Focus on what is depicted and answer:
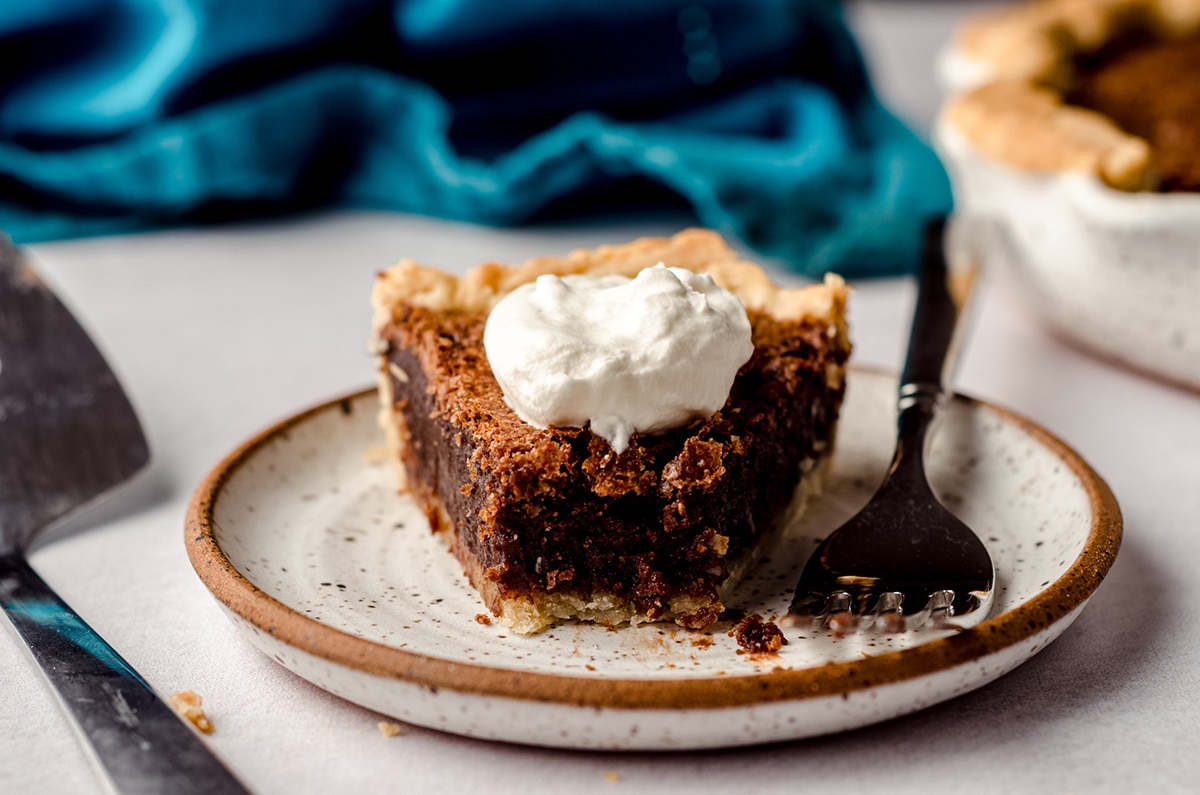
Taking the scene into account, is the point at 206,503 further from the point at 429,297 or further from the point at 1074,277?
the point at 1074,277

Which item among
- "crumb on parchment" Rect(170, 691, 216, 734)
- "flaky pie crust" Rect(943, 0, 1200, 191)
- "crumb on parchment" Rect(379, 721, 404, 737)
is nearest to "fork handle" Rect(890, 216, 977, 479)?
"flaky pie crust" Rect(943, 0, 1200, 191)

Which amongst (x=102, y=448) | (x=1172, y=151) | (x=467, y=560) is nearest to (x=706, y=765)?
(x=467, y=560)

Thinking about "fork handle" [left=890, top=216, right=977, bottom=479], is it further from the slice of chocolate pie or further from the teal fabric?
the teal fabric

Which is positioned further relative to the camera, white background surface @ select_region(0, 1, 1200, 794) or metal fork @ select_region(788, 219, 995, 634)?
metal fork @ select_region(788, 219, 995, 634)

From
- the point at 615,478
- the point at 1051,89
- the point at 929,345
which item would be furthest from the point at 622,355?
the point at 1051,89

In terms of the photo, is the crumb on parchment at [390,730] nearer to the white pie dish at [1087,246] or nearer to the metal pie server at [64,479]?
the metal pie server at [64,479]

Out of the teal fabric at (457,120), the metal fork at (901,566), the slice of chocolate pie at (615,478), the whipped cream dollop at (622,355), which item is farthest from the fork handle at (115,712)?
the teal fabric at (457,120)
